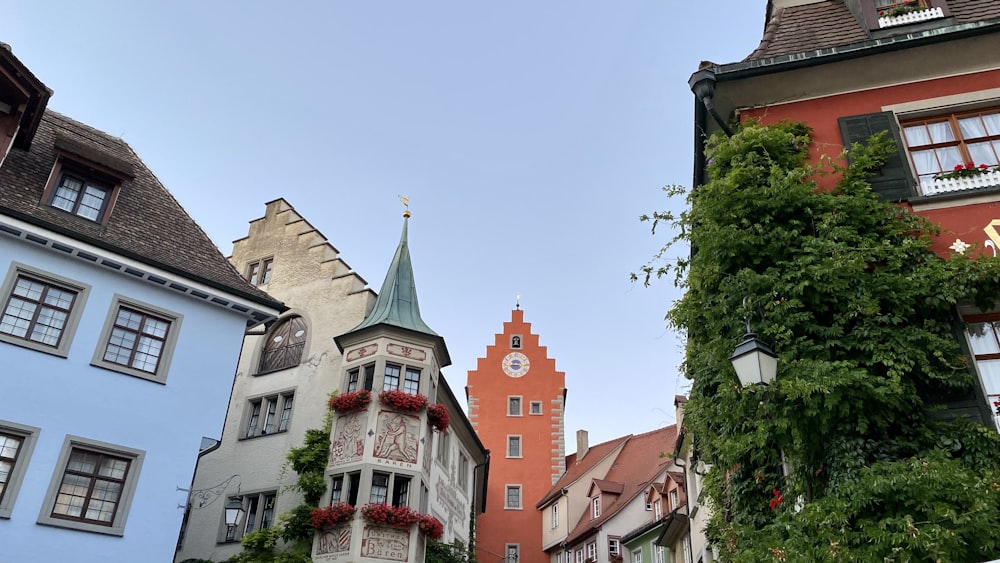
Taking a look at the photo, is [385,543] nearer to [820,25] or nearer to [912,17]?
[820,25]

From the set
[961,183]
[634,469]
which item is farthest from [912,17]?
[634,469]

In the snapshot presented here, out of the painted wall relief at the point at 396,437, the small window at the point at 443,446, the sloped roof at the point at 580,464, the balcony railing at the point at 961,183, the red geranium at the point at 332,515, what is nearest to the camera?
the balcony railing at the point at 961,183

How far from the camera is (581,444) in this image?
161 feet

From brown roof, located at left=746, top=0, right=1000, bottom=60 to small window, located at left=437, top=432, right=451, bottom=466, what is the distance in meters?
15.3

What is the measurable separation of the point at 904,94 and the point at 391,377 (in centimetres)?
1429

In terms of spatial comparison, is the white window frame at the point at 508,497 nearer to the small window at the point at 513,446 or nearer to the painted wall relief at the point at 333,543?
the small window at the point at 513,446

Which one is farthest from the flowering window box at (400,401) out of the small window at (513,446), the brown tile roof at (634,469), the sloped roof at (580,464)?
the small window at (513,446)

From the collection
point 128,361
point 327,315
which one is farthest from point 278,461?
point 128,361

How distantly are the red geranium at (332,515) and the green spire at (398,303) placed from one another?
5.01 meters

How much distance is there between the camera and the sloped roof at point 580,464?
140 ft

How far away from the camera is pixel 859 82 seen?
1115 centimetres

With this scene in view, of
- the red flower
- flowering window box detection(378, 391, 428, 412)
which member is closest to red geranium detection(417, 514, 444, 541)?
flowering window box detection(378, 391, 428, 412)

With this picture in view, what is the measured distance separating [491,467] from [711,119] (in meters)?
35.3

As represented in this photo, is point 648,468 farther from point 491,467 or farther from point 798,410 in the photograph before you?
point 798,410
